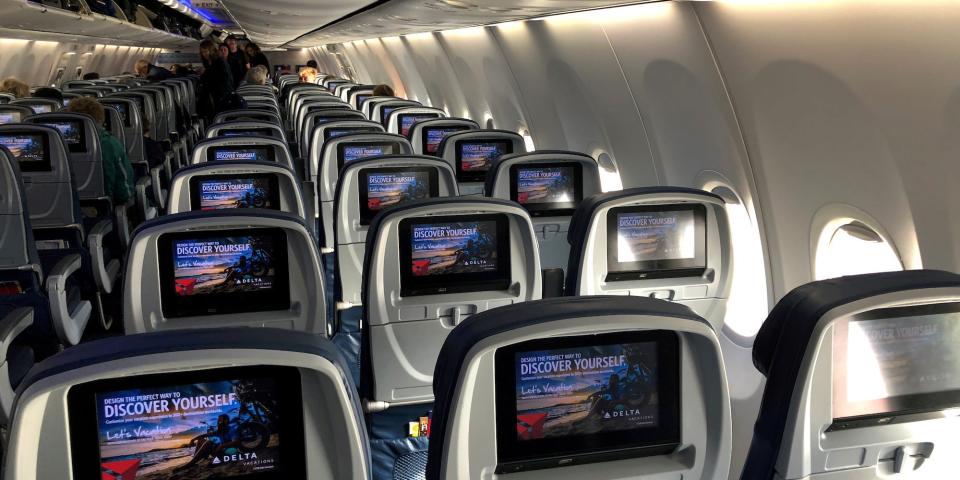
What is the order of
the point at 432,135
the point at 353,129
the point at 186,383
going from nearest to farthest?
the point at 186,383, the point at 353,129, the point at 432,135

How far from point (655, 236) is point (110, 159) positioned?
18.5 ft

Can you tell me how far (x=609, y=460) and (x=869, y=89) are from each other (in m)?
2.45

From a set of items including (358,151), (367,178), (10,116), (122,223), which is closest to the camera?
(367,178)

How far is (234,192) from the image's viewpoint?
16.0ft

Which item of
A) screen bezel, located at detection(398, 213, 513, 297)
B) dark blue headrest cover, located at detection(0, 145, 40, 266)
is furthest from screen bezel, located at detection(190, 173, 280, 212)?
screen bezel, located at detection(398, 213, 513, 297)

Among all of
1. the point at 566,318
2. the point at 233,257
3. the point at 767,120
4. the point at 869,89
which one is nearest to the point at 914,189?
the point at 869,89

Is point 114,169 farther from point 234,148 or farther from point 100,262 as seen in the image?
point 234,148

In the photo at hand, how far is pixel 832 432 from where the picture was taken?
198 cm

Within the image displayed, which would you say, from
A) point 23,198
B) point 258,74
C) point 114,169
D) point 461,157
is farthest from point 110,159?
point 258,74

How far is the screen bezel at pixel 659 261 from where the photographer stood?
3.84 metres

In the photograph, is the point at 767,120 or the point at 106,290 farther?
the point at 106,290

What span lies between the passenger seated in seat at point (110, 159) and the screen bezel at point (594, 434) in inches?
267

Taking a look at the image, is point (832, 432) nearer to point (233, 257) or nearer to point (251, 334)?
point (251, 334)

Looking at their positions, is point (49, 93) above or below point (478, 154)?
above
